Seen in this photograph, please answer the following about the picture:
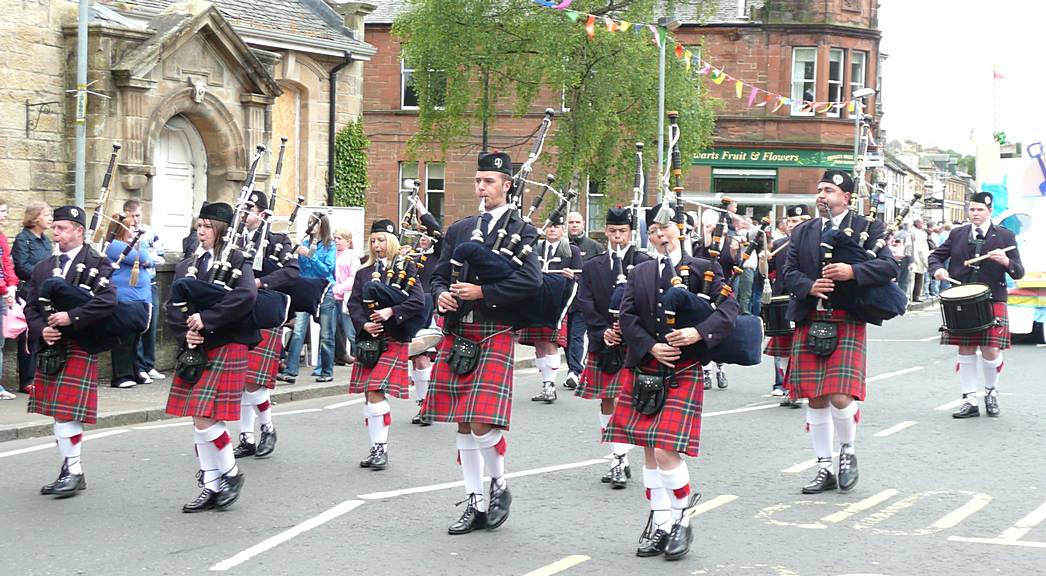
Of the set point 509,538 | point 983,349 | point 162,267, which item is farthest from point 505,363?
point 162,267

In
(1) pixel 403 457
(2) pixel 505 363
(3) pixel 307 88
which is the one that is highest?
(3) pixel 307 88

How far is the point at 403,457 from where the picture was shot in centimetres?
991

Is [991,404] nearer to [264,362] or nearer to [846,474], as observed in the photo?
[846,474]

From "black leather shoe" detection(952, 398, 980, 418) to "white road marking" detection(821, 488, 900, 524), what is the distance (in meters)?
3.77

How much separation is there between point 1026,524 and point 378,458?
412cm

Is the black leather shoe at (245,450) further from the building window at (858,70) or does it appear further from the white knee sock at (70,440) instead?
the building window at (858,70)

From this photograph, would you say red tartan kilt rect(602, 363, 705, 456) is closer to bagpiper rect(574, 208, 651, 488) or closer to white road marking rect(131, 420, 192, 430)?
bagpiper rect(574, 208, 651, 488)

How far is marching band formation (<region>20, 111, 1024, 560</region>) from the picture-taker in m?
7.02

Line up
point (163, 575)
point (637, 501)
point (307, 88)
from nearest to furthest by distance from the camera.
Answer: point (163, 575) → point (637, 501) → point (307, 88)

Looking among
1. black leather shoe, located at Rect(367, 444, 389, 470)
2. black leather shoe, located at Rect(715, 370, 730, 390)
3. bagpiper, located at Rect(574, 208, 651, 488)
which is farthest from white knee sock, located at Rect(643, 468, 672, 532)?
black leather shoe, located at Rect(715, 370, 730, 390)

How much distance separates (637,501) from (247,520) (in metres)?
2.36

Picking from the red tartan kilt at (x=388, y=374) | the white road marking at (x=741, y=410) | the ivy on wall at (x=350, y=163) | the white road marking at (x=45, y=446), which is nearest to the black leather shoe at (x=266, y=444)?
the red tartan kilt at (x=388, y=374)

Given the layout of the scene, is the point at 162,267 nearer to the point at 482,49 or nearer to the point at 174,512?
the point at 174,512

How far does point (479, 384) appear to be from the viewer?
24.4ft
